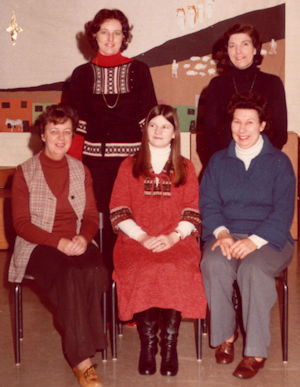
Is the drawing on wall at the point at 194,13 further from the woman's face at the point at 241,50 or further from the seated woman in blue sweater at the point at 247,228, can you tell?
the seated woman in blue sweater at the point at 247,228

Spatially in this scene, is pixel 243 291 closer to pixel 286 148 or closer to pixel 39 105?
pixel 286 148

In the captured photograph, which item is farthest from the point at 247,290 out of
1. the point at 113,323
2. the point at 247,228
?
the point at 113,323

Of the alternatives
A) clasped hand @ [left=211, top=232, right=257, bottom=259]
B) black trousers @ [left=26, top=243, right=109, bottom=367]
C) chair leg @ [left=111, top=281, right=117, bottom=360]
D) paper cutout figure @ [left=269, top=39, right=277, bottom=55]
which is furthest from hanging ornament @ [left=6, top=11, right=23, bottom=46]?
clasped hand @ [left=211, top=232, right=257, bottom=259]

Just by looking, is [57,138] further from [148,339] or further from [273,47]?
[273,47]

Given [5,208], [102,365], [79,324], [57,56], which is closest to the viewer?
[79,324]

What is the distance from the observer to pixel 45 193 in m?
2.66

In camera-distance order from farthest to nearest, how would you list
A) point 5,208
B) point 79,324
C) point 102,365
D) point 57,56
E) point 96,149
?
point 57,56 < point 5,208 < point 96,149 < point 102,365 < point 79,324

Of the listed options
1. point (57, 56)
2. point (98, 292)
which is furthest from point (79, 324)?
point (57, 56)

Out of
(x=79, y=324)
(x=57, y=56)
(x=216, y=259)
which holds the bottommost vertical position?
(x=79, y=324)

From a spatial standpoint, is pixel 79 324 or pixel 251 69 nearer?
pixel 79 324

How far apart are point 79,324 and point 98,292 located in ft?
0.55

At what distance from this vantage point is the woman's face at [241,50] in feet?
9.67

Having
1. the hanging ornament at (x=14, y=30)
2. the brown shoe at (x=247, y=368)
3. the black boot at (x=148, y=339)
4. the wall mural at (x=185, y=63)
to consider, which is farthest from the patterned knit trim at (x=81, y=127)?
the hanging ornament at (x=14, y=30)

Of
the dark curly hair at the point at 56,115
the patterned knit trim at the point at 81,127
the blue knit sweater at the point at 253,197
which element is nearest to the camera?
the blue knit sweater at the point at 253,197
